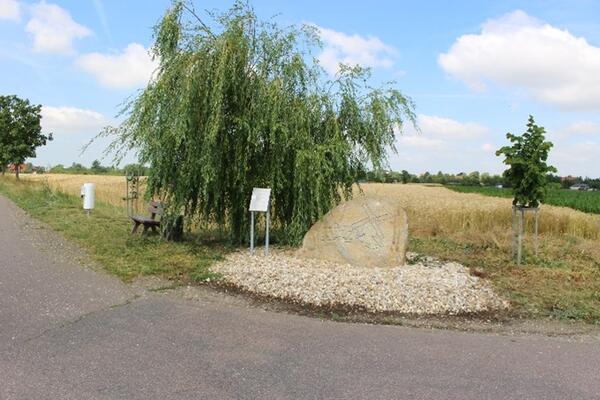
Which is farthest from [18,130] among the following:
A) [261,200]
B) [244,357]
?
[244,357]

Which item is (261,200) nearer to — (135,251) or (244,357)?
(135,251)

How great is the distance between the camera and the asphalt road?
387 centimetres

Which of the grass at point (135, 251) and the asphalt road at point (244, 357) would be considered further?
the grass at point (135, 251)

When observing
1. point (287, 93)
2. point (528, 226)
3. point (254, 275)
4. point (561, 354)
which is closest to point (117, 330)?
point (254, 275)

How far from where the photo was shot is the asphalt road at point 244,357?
3873 millimetres

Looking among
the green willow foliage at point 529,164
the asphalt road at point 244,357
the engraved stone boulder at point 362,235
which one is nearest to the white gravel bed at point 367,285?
the engraved stone boulder at point 362,235

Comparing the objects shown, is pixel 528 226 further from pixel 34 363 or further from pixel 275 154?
pixel 34 363

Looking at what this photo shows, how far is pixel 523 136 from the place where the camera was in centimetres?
954

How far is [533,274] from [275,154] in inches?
186

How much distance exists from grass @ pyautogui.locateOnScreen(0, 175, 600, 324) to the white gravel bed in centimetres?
41

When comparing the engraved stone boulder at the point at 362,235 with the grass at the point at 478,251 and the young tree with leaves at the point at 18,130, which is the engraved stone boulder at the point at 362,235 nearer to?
the grass at the point at 478,251

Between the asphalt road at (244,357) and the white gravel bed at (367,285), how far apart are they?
74cm

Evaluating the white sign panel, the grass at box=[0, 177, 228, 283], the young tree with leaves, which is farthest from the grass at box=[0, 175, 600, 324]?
the young tree with leaves

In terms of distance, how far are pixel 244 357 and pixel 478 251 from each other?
8.01m
